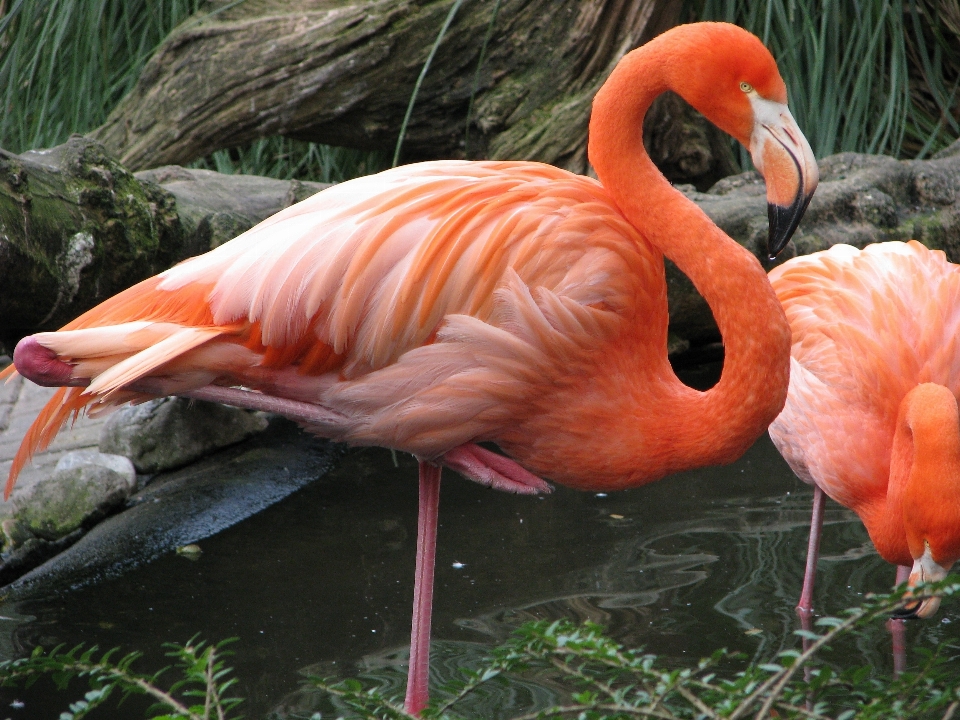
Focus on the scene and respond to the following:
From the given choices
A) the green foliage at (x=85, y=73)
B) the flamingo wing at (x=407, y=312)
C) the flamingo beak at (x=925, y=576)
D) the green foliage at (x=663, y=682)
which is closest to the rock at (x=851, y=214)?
the flamingo beak at (x=925, y=576)

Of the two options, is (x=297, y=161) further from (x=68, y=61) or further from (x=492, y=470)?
(x=492, y=470)

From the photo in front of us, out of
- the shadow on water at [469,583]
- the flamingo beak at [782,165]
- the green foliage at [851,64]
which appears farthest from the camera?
the green foliage at [851,64]

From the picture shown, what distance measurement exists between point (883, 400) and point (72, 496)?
242 cm

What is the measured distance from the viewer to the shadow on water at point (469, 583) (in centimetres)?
277

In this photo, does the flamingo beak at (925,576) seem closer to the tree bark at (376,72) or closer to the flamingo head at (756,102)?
the flamingo head at (756,102)

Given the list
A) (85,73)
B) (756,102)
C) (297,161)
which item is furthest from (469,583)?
(85,73)

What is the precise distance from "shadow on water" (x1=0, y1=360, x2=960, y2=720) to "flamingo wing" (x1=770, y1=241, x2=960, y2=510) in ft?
1.29

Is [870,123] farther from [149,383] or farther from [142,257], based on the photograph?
[149,383]

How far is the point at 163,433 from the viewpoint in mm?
3654

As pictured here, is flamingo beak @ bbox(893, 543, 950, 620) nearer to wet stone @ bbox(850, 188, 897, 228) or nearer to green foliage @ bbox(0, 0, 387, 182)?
wet stone @ bbox(850, 188, 897, 228)

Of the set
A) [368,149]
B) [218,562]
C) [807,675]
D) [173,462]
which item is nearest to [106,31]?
[368,149]

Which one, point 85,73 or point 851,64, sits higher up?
point 851,64

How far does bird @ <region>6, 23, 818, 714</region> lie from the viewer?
85.6 inches

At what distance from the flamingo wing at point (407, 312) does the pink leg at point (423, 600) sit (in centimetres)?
32
